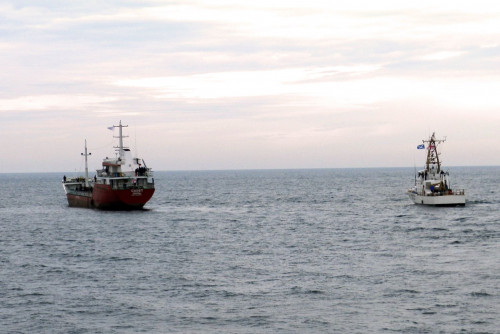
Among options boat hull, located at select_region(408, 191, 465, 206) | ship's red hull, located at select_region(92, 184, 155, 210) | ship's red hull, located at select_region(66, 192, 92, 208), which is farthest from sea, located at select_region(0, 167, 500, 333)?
ship's red hull, located at select_region(66, 192, 92, 208)

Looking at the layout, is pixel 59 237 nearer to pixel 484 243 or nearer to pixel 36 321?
pixel 36 321

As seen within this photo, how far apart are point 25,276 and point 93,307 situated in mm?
12869

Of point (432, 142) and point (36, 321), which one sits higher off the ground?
point (432, 142)

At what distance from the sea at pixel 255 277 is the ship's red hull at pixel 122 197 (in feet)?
41.8

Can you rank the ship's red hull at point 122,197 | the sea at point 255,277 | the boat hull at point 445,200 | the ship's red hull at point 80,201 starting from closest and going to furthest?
the sea at point 255,277
the boat hull at point 445,200
the ship's red hull at point 122,197
the ship's red hull at point 80,201

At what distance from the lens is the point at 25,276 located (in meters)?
49.5

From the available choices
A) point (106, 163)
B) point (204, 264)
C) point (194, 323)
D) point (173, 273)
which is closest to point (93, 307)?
point (194, 323)

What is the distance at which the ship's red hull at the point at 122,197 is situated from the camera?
10162 centimetres

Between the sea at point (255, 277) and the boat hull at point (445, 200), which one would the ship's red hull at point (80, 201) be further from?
the boat hull at point (445, 200)

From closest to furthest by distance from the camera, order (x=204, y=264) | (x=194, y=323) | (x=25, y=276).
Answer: (x=194, y=323) < (x=25, y=276) < (x=204, y=264)

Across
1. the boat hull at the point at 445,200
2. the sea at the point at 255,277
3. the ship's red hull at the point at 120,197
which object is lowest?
the sea at the point at 255,277

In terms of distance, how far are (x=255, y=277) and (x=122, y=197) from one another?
58277 millimetres

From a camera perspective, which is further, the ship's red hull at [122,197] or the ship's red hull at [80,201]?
the ship's red hull at [80,201]

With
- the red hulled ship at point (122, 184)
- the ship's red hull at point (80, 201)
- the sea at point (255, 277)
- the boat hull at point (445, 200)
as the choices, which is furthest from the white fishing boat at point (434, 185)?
the ship's red hull at point (80, 201)
